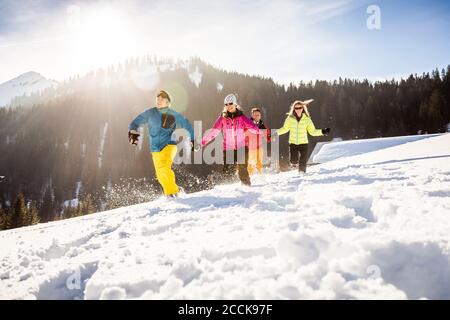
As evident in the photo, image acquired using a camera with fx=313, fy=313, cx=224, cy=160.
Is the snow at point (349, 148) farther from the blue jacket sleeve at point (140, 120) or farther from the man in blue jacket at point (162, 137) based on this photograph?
the blue jacket sleeve at point (140, 120)

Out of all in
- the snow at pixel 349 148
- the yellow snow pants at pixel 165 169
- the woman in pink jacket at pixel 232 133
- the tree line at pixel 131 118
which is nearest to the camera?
the yellow snow pants at pixel 165 169

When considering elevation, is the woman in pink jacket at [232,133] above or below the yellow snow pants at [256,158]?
above

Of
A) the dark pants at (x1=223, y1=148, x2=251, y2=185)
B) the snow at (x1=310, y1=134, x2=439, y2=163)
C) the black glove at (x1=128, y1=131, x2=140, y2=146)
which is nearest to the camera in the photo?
the black glove at (x1=128, y1=131, x2=140, y2=146)

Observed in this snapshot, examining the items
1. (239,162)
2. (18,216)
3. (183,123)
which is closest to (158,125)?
(183,123)

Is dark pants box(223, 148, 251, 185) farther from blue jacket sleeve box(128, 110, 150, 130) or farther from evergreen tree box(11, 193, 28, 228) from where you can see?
evergreen tree box(11, 193, 28, 228)

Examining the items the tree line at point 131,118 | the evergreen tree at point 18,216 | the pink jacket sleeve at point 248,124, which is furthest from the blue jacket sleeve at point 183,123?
the tree line at point 131,118

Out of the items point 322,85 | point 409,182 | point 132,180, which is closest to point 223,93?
point 322,85

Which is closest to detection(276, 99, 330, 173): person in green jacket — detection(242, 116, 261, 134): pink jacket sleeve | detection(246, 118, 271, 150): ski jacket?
detection(246, 118, 271, 150): ski jacket

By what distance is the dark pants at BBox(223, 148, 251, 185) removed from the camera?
7.48m

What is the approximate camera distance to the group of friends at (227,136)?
22.4 feet

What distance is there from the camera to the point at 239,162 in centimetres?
755

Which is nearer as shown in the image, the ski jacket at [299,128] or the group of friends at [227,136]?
the group of friends at [227,136]

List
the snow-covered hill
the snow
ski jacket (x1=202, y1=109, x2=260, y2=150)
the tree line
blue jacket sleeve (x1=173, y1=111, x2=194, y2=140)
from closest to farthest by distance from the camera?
the snow-covered hill, blue jacket sleeve (x1=173, y1=111, x2=194, y2=140), ski jacket (x1=202, y1=109, x2=260, y2=150), the snow, the tree line
